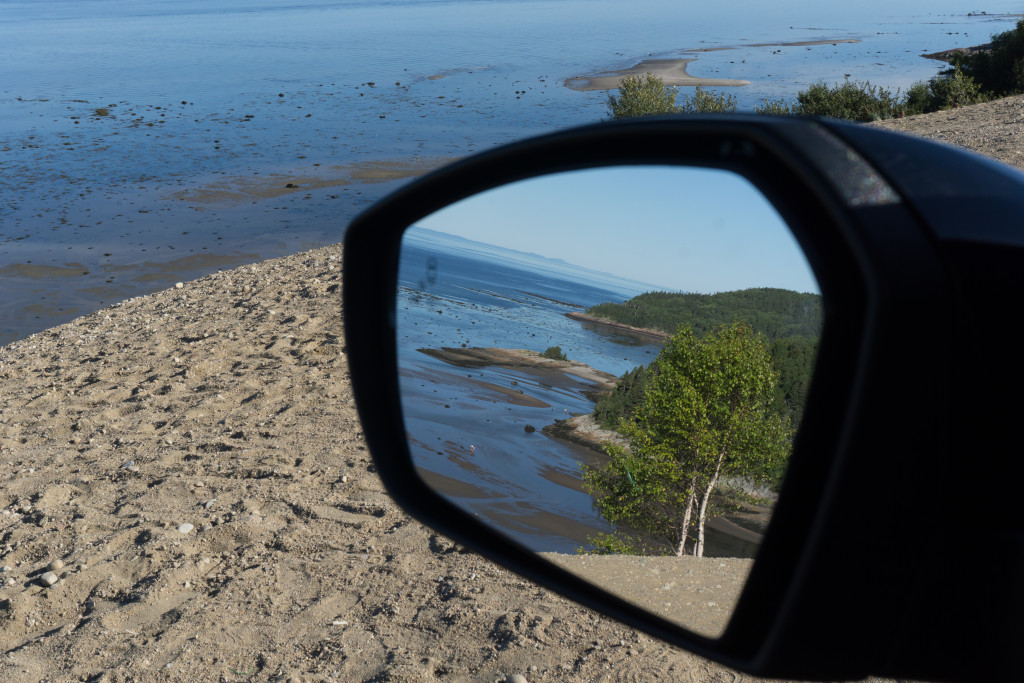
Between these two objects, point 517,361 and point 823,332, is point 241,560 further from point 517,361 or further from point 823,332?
point 823,332

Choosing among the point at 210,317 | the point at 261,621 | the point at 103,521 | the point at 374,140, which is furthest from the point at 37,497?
the point at 374,140

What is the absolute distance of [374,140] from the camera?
46.0m

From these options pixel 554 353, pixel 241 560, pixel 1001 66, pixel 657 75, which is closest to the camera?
pixel 554 353

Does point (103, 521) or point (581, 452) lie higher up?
point (581, 452)

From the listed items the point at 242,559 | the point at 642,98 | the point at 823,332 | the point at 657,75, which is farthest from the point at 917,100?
the point at 823,332

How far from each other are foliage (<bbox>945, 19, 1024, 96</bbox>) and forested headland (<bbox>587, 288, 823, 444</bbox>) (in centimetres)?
3302

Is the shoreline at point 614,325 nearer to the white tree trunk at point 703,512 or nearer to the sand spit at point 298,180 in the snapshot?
the white tree trunk at point 703,512

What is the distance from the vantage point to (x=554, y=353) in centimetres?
160

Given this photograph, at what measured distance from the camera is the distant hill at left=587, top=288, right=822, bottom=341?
2.88 feet

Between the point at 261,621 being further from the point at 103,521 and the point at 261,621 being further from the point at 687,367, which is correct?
the point at 687,367

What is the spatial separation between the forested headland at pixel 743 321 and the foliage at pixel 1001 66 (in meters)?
33.0

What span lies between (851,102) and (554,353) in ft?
112

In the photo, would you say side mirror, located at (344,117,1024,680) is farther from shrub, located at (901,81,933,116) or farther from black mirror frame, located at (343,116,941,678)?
shrub, located at (901,81,933,116)

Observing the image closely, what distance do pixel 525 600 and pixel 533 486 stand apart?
230 cm
